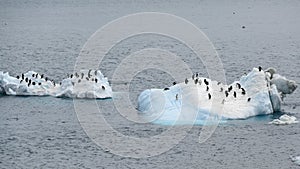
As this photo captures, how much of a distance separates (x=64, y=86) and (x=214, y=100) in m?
5.96

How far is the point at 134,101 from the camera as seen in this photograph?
26.0 metres

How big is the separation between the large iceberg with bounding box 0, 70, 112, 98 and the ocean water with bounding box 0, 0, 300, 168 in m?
0.54

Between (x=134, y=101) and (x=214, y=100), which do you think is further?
(x=134, y=101)

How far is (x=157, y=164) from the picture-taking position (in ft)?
62.1

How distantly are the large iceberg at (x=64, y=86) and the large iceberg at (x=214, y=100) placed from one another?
6.46 feet

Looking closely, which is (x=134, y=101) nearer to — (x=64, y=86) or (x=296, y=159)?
(x=64, y=86)

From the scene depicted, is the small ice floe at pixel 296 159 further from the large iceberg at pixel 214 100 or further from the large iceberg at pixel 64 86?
the large iceberg at pixel 64 86

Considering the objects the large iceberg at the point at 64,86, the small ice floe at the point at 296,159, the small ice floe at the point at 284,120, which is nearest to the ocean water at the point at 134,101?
the small ice floe at the point at 296,159

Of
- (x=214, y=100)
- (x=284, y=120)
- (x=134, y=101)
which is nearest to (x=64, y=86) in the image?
(x=134, y=101)

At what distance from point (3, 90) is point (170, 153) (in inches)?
375

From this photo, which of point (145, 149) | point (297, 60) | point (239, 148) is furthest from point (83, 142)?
point (297, 60)

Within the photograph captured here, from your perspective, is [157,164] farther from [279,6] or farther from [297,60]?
[279,6]

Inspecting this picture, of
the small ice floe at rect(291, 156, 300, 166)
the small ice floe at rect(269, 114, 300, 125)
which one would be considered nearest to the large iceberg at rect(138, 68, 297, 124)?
the small ice floe at rect(269, 114, 300, 125)

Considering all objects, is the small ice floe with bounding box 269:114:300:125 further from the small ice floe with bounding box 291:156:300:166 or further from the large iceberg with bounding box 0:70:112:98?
the large iceberg with bounding box 0:70:112:98
